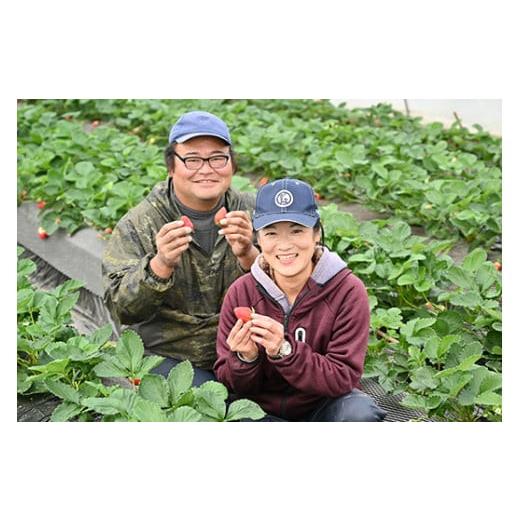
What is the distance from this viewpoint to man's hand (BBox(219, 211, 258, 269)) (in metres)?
2.57

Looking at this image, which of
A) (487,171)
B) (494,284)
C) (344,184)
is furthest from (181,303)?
(487,171)

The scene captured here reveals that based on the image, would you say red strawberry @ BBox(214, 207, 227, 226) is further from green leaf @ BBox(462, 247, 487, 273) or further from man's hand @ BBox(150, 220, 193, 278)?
green leaf @ BBox(462, 247, 487, 273)

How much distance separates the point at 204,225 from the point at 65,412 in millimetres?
668

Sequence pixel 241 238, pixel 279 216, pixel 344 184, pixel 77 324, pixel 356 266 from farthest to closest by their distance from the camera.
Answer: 1. pixel 344 184
2. pixel 77 324
3. pixel 356 266
4. pixel 241 238
5. pixel 279 216

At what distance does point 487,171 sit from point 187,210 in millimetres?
2385

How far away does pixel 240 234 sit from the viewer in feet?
8.51

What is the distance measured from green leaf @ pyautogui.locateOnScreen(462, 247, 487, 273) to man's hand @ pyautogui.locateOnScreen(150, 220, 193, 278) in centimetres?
114

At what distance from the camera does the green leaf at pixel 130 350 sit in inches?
104

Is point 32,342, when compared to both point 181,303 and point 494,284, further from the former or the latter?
Answer: point 494,284

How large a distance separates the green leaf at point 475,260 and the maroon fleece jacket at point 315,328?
2.94 ft

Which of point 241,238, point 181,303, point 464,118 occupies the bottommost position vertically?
point 181,303

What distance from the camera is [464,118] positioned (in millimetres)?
6492

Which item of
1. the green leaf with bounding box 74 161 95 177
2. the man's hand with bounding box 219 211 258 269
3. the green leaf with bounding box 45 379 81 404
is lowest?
the green leaf with bounding box 45 379 81 404

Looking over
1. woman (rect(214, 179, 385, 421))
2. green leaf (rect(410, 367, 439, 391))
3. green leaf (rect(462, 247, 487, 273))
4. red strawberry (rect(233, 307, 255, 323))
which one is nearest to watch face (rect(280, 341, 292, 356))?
woman (rect(214, 179, 385, 421))
